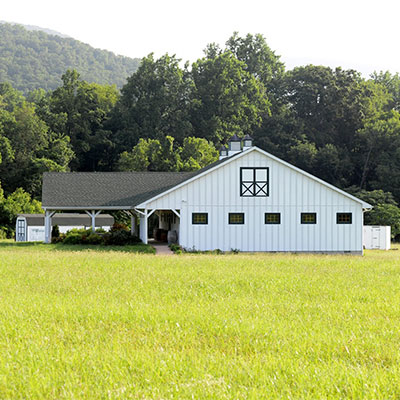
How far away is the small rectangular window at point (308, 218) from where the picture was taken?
119 feet

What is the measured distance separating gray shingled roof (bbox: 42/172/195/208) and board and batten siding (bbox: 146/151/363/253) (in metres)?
4.38

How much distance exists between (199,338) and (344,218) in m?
28.5

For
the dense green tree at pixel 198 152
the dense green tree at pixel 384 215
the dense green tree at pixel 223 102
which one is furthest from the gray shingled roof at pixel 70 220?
the dense green tree at pixel 384 215

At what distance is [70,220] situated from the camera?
57969 millimetres

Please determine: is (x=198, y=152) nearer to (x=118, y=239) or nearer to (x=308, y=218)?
(x=308, y=218)

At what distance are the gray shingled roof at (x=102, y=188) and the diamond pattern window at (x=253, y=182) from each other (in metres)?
5.99

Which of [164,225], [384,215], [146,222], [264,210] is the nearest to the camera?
[264,210]

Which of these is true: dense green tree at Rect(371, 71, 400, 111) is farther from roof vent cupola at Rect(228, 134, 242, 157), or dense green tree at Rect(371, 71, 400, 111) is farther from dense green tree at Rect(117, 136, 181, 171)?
roof vent cupola at Rect(228, 134, 242, 157)

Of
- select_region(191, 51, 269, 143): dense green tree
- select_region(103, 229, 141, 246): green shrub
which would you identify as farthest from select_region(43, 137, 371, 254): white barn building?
select_region(191, 51, 269, 143): dense green tree

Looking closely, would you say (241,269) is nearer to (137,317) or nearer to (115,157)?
(137,317)

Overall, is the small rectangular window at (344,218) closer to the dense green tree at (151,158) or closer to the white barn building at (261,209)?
the white barn building at (261,209)

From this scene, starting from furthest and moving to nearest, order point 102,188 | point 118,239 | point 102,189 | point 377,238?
point 377,238 < point 102,188 < point 102,189 < point 118,239

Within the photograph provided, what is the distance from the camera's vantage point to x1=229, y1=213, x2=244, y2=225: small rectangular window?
36.1 meters

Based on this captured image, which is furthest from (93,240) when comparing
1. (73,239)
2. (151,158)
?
(151,158)
